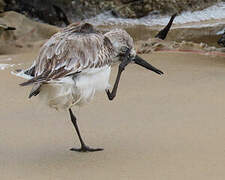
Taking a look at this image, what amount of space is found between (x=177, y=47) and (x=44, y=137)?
3438 millimetres

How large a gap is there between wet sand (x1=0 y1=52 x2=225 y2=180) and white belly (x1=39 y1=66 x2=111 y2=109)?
481mm

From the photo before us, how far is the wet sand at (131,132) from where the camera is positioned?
4043 mm

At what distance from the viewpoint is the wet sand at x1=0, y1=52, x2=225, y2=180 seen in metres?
4.04

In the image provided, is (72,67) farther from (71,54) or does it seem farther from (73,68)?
(71,54)

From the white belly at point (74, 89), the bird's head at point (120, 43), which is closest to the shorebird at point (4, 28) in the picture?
the bird's head at point (120, 43)

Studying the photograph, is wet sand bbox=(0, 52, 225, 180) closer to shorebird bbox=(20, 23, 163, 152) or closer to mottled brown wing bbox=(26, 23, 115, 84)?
shorebird bbox=(20, 23, 163, 152)

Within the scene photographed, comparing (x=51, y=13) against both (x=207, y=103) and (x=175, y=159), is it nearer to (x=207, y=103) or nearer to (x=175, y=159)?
(x=207, y=103)

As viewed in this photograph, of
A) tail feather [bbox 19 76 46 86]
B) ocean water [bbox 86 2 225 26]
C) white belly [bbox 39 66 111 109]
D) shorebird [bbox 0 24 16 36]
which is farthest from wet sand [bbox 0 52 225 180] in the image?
ocean water [bbox 86 2 225 26]

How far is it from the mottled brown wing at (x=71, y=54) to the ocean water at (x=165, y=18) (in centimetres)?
493

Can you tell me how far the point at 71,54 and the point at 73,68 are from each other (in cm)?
17

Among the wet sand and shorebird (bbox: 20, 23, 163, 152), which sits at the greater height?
shorebird (bbox: 20, 23, 163, 152)

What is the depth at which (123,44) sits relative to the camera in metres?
4.65

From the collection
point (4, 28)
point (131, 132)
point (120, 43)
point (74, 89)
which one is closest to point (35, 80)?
point (74, 89)

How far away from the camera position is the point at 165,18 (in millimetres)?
9391
